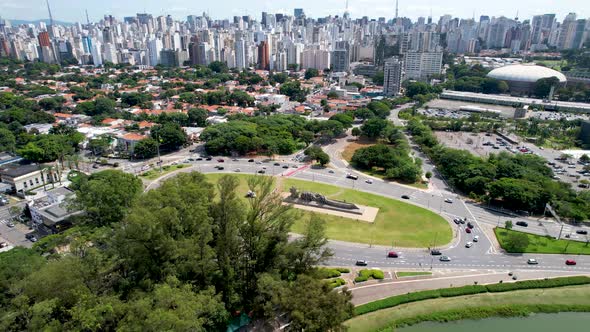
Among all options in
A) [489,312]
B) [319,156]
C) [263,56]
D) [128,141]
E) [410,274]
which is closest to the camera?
[489,312]

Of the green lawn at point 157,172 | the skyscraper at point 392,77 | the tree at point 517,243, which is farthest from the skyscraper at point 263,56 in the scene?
the tree at point 517,243

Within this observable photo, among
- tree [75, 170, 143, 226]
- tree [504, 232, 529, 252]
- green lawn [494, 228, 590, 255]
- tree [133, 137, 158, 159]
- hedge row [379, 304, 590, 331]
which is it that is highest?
tree [75, 170, 143, 226]

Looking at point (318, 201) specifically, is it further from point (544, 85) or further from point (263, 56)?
point (263, 56)

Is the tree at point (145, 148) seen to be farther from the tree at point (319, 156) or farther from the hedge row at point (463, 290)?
the hedge row at point (463, 290)

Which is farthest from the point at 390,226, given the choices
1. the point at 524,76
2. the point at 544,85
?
the point at 524,76

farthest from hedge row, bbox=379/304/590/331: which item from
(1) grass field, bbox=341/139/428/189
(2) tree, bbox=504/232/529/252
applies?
(1) grass field, bbox=341/139/428/189

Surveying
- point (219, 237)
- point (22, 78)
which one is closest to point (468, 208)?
point (219, 237)

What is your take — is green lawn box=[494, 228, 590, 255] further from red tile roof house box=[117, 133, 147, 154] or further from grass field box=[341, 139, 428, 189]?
red tile roof house box=[117, 133, 147, 154]

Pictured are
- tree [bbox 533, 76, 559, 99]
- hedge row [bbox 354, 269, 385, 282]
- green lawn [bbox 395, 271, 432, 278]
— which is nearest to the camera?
hedge row [bbox 354, 269, 385, 282]
